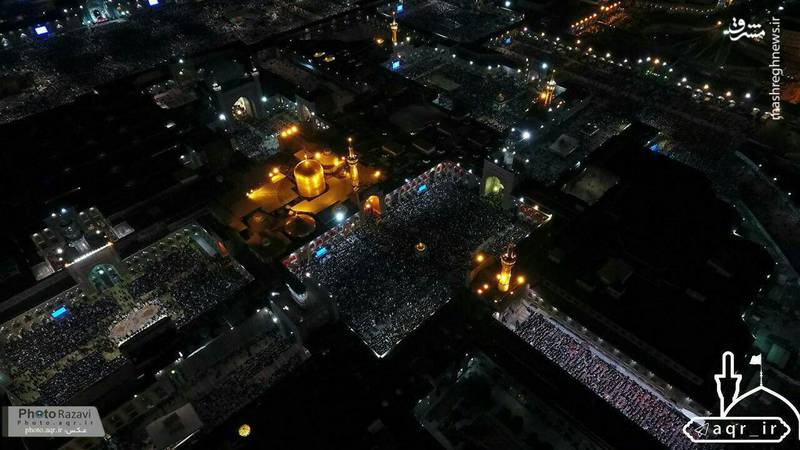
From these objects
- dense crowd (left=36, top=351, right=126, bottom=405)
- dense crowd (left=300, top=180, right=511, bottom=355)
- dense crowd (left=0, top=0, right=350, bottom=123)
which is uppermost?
Result: dense crowd (left=0, top=0, right=350, bottom=123)

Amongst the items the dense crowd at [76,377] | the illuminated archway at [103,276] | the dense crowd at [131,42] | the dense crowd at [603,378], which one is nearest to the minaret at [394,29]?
the dense crowd at [131,42]

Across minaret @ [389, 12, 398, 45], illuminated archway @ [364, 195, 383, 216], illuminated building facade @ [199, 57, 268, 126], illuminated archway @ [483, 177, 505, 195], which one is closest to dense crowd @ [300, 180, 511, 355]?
illuminated archway @ [364, 195, 383, 216]

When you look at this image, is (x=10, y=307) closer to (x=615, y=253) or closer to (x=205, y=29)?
(x=615, y=253)

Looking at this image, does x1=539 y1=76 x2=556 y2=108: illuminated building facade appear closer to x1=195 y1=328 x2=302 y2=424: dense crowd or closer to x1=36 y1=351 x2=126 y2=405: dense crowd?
x1=195 y1=328 x2=302 y2=424: dense crowd

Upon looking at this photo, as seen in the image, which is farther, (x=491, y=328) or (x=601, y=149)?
(x=601, y=149)

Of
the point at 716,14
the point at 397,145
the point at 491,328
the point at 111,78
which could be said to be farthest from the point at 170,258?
the point at 716,14

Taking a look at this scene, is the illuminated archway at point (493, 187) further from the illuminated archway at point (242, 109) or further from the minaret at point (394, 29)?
the minaret at point (394, 29)

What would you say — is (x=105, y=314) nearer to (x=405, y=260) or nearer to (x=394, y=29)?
(x=405, y=260)
